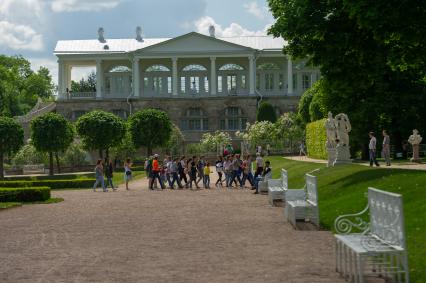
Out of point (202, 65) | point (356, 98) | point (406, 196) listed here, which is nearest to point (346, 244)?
point (406, 196)

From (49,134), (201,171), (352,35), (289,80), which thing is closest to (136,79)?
(289,80)

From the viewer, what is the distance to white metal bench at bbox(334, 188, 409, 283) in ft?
29.7

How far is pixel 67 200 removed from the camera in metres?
30.1

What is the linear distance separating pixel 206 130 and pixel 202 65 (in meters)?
9.03

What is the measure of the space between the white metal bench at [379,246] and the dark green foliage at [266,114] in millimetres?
72185

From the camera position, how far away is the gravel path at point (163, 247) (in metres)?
11.1

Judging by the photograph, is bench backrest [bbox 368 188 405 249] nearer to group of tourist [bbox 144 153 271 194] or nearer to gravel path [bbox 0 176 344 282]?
gravel path [bbox 0 176 344 282]

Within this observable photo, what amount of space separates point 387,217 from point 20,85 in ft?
367

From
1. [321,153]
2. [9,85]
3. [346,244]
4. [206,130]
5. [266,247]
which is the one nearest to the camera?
[346,244]

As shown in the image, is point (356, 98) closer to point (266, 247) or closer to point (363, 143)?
point (363, 143)

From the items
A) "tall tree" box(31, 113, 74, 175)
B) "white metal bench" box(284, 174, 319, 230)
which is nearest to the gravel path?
"white metal bench" box(284, 174, 319, 230)

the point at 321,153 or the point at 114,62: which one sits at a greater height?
the point at 114,62

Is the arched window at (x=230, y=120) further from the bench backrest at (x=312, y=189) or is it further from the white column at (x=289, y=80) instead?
the bench backrest at (x=312, y=189)

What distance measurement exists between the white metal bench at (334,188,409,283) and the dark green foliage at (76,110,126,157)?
53.1m
